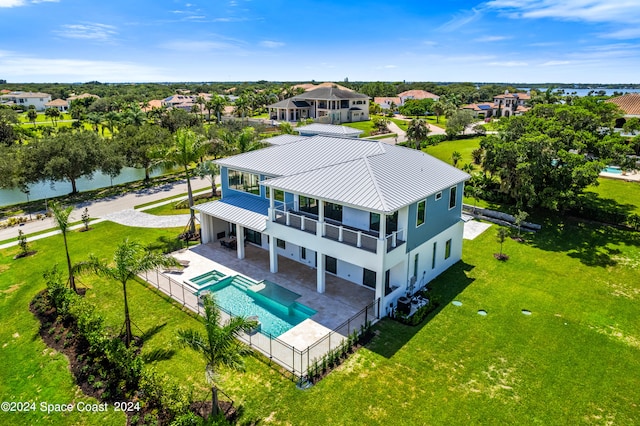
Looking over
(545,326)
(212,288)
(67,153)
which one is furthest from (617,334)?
(67,153)

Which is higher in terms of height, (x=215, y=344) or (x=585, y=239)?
(x=215, y=344)

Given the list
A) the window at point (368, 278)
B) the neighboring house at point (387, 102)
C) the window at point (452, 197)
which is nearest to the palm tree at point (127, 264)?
the window at point (368, 278)

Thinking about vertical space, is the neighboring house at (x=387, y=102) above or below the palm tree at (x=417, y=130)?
above

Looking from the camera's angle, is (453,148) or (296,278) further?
(453,148)

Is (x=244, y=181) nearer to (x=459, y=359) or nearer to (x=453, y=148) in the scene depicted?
(x=459, y=359)

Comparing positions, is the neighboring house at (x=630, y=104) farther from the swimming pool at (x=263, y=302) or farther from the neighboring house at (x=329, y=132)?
the swimming pool at (x=263, y=302)

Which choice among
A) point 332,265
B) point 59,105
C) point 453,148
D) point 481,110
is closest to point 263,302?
point 332,265
